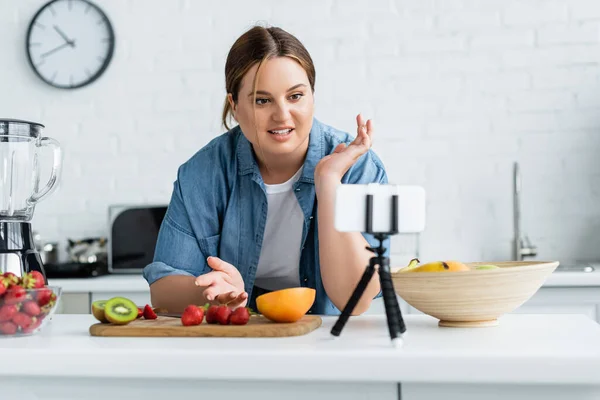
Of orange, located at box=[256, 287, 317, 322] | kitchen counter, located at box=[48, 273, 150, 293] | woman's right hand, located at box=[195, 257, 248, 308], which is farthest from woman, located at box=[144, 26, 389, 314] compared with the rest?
kitchen counter, located at box=[48, 273, 150, 293]

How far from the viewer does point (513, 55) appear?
9.57 ft

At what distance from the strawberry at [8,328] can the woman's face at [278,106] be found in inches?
25.7

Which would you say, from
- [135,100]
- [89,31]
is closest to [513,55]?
[135,100]

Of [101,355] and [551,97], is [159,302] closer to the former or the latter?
[101,355]

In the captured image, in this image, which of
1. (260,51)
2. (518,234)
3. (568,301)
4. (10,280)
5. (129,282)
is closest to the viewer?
(10,280)

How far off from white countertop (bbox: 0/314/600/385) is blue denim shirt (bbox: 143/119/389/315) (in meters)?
0.54

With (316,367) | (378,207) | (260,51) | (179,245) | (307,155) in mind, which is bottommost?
(316,367)

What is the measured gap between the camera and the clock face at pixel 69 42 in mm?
3193

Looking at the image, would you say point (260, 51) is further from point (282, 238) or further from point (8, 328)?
point (8, 328)

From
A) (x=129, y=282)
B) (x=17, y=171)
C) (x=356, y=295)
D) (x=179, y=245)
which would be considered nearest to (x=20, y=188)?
(x=17, y=171)

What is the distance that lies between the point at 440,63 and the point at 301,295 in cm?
196

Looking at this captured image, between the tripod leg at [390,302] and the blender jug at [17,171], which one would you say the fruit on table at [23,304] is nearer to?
the blender jug at [17,171]

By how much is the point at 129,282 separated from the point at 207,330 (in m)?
1.52

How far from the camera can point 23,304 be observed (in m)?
1.20
